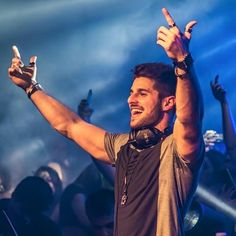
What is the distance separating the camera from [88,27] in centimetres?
623

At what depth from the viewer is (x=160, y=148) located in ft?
7.82

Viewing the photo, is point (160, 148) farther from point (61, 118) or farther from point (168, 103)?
point (61, 118)

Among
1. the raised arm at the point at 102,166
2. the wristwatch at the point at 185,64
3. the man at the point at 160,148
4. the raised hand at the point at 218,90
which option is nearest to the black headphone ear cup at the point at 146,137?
the man at the point at 160,148

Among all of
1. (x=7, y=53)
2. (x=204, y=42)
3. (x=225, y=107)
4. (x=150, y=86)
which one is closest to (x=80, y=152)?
(x=7, y=53)

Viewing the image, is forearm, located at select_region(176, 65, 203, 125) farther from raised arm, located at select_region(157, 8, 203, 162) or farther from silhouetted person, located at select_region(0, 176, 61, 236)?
silhouetted person, located at select_region(0, 176, 61, 236)

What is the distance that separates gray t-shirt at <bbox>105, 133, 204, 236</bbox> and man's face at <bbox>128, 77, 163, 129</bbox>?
0.14 meters

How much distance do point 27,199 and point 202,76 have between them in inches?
126

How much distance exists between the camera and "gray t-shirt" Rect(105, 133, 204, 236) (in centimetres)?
224

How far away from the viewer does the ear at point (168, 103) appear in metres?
2.52

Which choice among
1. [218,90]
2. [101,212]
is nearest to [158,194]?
[101,212]

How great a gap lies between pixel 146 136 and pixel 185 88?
0.40m

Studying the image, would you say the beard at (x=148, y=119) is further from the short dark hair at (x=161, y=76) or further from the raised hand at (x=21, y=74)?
the raised hand at (x=21, y=74)

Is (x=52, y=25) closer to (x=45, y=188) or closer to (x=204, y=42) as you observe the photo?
(x=204, y=42)

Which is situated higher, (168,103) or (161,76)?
(161,76)
